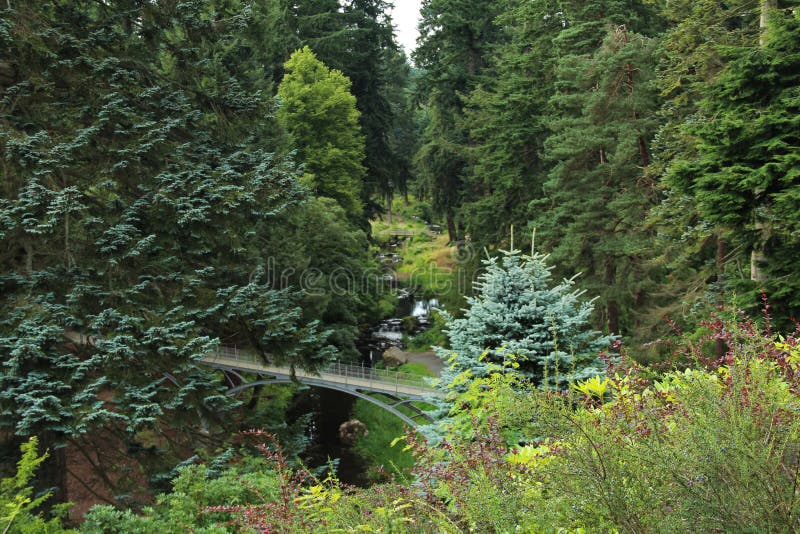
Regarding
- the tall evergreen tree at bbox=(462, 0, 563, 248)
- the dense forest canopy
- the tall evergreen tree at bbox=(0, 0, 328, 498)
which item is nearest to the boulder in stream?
the tall evergreen tree at bbox=(462, 0, 563, 248)

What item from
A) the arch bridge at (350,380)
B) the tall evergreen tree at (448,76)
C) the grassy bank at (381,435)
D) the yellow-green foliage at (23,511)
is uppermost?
the tall evergreen tree at (448,76)

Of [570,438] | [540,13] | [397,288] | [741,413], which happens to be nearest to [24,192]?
[570,438]

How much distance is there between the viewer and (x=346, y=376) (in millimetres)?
17766

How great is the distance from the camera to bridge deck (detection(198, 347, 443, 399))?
56.7ft

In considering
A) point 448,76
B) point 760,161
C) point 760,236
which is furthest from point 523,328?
point 448,76

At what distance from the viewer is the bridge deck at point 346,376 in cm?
1730

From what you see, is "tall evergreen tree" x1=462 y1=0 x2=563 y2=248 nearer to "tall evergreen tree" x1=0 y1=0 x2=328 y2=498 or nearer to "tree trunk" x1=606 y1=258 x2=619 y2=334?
"tree trunk" x1=606 y1=258 x2=619 y2=334

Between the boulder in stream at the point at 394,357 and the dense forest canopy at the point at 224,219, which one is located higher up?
the dense forest canopy at the point at 224,219

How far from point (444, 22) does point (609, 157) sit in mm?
16608

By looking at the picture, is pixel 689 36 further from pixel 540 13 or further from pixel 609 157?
pixel 540 13

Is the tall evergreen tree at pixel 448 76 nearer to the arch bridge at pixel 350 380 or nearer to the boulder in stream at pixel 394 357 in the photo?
the boulder in stream at pixel 394 357

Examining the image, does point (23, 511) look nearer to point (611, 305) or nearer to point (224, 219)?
point (224, 219)

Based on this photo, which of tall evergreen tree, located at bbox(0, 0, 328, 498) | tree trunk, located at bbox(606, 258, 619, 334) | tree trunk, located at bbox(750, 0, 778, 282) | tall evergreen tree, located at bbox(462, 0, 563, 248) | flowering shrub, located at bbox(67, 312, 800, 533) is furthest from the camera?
tall evergreen tree, located at bbox(462, 0, 563, 248)

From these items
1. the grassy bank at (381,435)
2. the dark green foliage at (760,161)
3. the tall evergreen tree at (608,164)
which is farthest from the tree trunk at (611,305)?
the grassy bank at (381,435)
